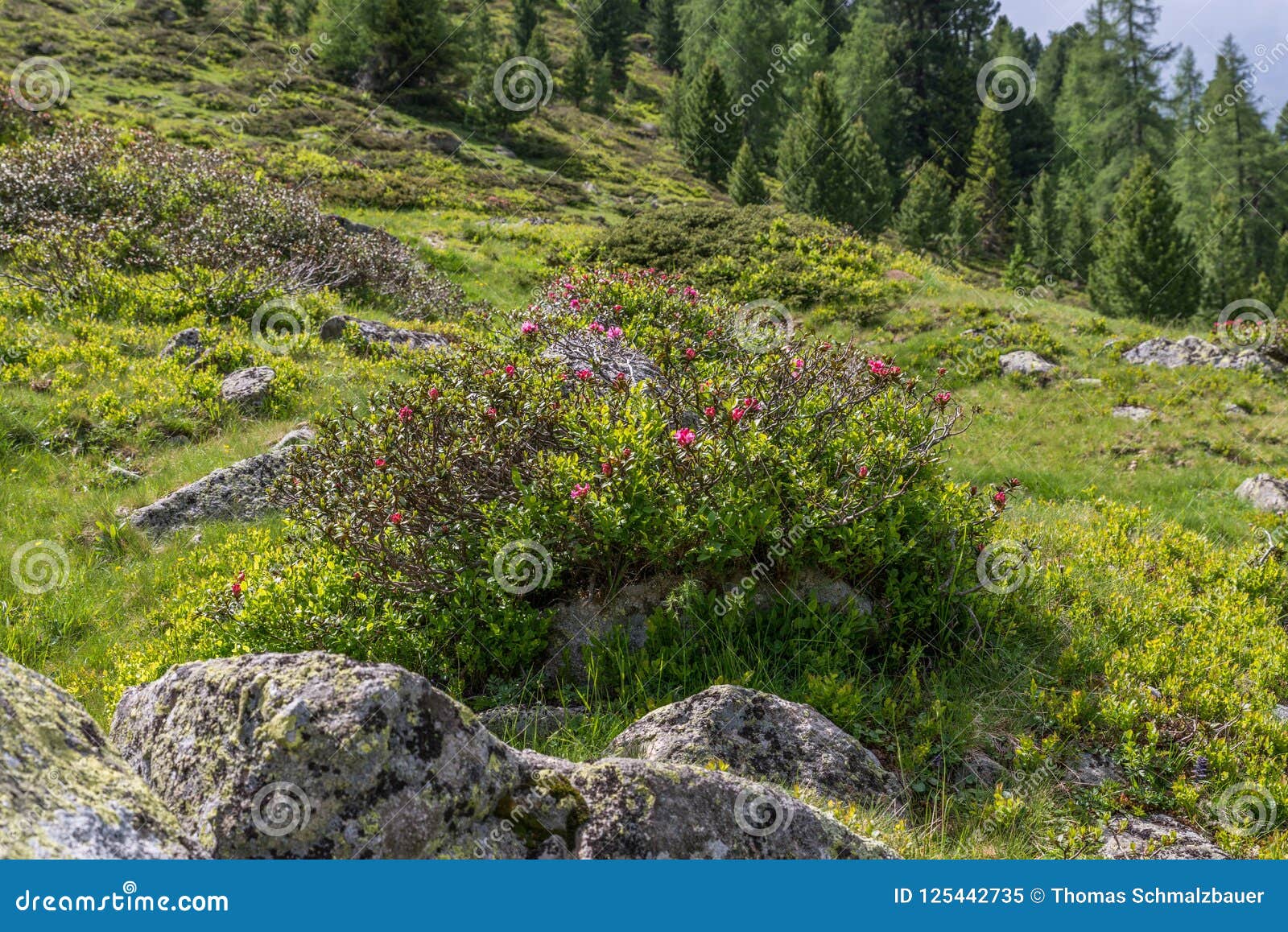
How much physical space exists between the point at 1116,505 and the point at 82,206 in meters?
18.2

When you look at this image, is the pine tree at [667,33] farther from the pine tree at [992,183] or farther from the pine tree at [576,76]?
the pine tree at [992,183]

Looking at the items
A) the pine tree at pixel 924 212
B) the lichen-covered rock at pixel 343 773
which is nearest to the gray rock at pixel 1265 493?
the lichen-covered rock at pixel 343 773

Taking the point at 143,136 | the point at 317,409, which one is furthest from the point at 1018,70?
the point at 317,409

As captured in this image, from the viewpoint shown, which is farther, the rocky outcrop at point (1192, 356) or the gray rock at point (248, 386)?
the rocky outcrop at point (1192, 356)

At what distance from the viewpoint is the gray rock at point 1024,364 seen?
14.8 m

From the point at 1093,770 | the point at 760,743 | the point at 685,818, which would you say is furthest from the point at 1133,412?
the point at 685,818

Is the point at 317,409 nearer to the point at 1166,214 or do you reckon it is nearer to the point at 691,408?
the point at 691,408

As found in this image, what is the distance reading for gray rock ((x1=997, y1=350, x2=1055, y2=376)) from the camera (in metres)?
14.8

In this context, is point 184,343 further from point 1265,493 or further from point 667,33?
point 667,33

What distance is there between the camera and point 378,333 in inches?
495

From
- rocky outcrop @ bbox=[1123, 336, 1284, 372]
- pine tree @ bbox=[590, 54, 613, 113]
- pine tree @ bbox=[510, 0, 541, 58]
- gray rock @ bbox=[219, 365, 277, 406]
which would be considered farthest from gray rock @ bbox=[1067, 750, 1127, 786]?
pine tree @ bbox=[510, 0, 541, 58]

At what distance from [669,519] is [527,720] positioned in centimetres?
145

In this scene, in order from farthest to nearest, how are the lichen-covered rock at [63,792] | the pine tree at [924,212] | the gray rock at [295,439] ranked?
the pine tree at [924,212]
the gray rock at [295,439]
the lichen-covered rock at [63,792]

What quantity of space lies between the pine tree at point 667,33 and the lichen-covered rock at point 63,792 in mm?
99345
